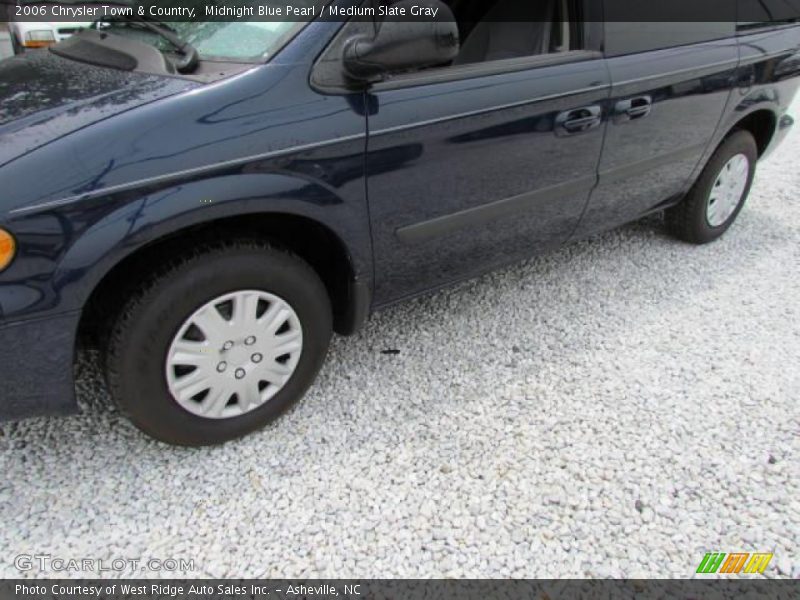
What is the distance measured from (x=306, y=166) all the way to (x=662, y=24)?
1982 mm

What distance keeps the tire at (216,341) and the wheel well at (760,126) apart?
2837 millimetres

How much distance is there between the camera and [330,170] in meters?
1.87

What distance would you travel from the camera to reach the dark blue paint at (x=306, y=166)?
1.55 metres

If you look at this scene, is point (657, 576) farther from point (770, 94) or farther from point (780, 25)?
point (780, 25)

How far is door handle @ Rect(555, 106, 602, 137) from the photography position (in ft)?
7.94

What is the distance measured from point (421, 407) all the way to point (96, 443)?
1143 millimetres

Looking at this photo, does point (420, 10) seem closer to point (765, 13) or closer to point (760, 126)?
point (765, 13)

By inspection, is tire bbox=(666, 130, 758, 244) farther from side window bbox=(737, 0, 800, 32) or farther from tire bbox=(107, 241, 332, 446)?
tire bbox=(107, 241, 332, 446)

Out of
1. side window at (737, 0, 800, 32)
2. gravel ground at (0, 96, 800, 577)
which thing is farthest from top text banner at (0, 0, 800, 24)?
gravel ground at (0, 96, 800, 577)

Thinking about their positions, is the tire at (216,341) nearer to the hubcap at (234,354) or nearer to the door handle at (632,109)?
the hubcap at (234,354)

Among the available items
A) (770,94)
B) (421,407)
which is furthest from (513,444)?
(770,94)

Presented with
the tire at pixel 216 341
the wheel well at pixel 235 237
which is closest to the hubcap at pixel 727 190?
the wheel well at pixel 235 237

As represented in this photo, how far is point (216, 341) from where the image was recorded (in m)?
1.90

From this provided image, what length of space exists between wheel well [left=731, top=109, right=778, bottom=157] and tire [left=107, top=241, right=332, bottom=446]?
284 cm
